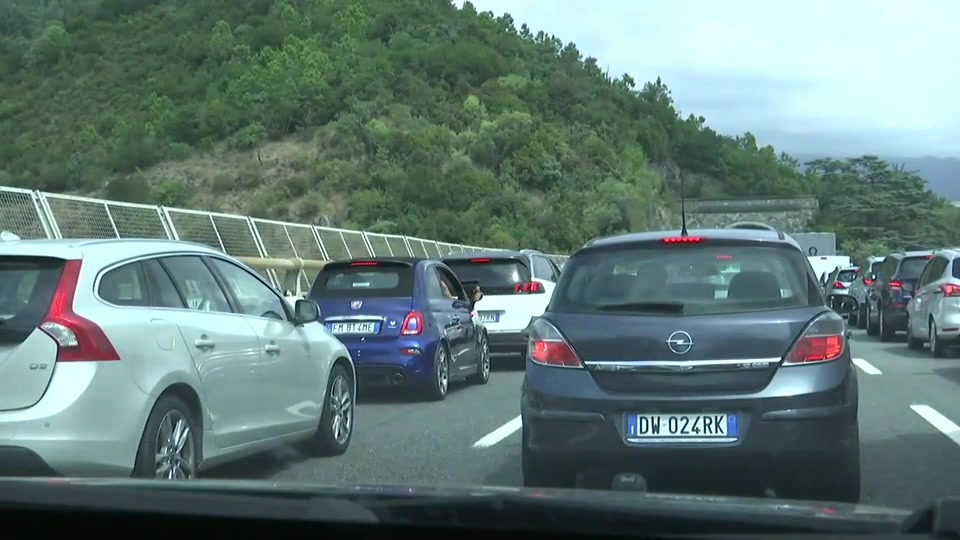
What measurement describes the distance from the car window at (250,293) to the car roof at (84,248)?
0.64 meters

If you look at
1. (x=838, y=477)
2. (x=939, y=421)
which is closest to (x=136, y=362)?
(x=838, y=477)

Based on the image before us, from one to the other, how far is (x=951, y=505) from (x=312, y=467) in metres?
6.29

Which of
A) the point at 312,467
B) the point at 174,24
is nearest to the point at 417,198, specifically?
the point at 174,24

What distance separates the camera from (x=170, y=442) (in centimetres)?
662

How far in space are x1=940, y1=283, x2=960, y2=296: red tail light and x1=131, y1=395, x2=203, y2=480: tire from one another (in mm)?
13060

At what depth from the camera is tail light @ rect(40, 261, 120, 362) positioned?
6047 millimetres

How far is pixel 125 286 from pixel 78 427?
980 mm

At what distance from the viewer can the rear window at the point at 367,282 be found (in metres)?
12.9

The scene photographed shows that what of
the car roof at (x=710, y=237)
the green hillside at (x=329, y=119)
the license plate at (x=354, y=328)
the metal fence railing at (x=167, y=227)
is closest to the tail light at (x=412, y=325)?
the license plate at (x=354, y=328)

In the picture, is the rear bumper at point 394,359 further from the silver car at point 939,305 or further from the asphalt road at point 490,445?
the silver car at point 939,305

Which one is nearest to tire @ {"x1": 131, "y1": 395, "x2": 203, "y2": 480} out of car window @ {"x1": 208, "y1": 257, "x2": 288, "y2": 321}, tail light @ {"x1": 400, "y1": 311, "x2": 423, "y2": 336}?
car window @ {"x1": 208, "y1": 257, "x2": 288, "y2": 321}

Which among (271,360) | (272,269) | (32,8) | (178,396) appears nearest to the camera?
(178,396)

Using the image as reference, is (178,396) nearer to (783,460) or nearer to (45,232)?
(783,460)

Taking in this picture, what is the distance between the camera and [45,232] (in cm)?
1465
